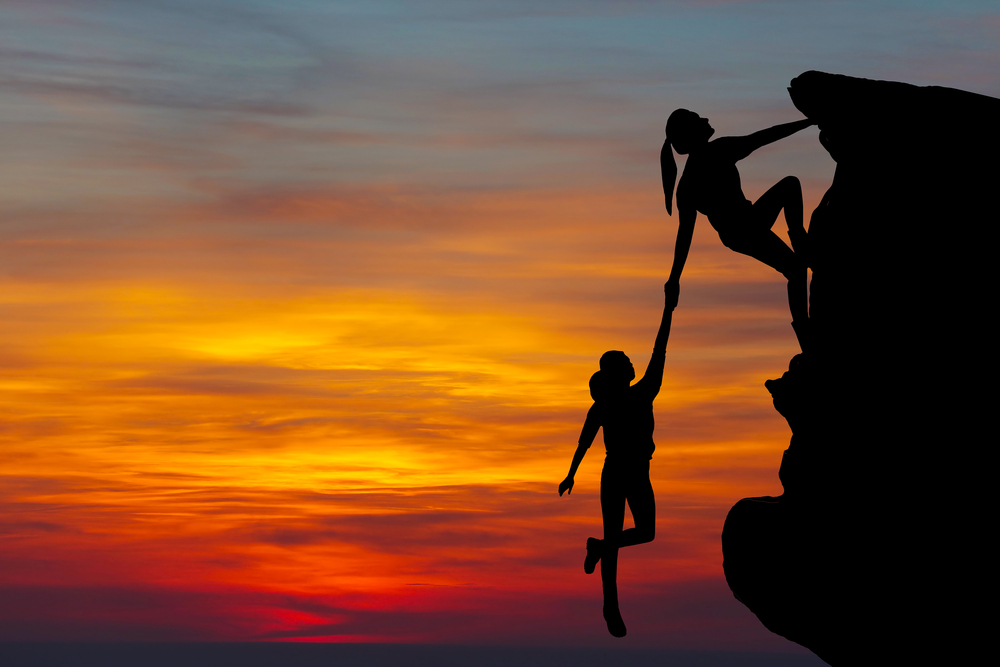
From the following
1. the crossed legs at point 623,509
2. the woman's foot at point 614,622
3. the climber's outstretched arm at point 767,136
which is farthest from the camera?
the crossed legs at point 623,509

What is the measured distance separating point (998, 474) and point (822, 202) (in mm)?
3667

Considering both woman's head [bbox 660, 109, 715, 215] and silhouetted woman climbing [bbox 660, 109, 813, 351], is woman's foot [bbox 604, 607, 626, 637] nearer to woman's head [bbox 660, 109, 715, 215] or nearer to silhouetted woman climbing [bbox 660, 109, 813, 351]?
silhouetted woman climbing [bbox 660, 109, 813, 351]

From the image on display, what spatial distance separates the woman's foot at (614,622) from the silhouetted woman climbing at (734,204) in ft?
12.9

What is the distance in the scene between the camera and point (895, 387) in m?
13.9

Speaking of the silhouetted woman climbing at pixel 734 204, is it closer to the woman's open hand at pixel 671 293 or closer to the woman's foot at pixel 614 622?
the woman's open hand at pixel 671 293

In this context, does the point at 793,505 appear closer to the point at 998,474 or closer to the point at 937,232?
the point at 998,474

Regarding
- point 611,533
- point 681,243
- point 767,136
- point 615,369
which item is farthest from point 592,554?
point 767,136

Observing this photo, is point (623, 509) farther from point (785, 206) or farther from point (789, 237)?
point (785, 206)

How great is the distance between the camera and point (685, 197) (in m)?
15.5

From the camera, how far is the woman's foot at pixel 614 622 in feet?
51.5

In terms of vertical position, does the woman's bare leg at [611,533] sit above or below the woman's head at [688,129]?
below

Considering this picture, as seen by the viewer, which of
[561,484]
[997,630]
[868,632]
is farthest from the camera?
[561,484]

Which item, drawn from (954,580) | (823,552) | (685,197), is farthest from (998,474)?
(685,197)

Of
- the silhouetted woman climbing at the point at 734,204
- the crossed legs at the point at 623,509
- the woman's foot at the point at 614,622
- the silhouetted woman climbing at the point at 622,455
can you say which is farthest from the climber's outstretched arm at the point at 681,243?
the woman's foot at the point at 614,622
